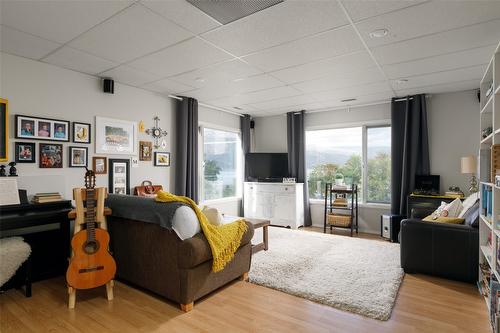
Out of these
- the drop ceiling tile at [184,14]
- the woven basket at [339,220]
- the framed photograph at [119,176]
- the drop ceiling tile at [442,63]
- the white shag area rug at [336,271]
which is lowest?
the white shag area rug at [336,271]

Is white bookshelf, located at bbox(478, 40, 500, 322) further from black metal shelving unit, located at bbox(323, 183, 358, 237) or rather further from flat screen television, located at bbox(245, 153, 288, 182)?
flat screen television, located at bbox(245, 153, 288, 182)

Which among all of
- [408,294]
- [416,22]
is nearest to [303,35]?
[416,22]

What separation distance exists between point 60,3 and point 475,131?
18.0ft

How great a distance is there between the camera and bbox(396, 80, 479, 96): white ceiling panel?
161 inches

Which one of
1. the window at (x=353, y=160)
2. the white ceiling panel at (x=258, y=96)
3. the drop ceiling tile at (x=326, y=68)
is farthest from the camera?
→ the window at (x=353, y=160)

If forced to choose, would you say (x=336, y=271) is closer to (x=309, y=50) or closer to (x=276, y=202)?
(x=309, y=50)

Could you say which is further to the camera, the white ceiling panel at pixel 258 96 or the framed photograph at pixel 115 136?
the white ceiling panel at pixel 258 96

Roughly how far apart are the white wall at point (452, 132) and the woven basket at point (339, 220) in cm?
159

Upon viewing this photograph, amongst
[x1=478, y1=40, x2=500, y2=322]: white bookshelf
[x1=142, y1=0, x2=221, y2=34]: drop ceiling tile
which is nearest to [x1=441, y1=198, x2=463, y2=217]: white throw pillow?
[x1=478, y1=40, x2=500, y2=322]: white bookshelf

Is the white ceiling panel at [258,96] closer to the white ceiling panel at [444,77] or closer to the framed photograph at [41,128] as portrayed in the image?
the white ceiling panel at [444,77]

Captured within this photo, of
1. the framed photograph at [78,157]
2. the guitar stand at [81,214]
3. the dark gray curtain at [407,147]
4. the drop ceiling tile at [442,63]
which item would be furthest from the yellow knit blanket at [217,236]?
the dark gray curtain at [407,147]

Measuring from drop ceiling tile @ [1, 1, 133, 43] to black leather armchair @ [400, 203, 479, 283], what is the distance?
3485mm

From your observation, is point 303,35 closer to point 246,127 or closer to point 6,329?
point 6,329

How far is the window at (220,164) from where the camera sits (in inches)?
221
